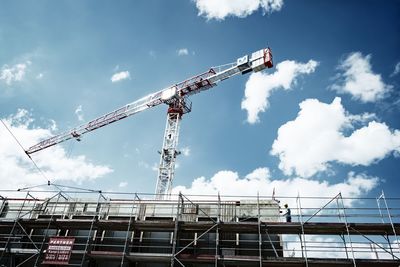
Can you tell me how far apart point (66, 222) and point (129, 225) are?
4196 mm

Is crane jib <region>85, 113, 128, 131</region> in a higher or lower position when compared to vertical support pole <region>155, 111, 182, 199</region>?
higher

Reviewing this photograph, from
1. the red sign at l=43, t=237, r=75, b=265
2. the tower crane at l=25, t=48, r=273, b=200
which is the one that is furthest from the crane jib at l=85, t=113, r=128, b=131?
the red sign at l=43, t=237, r=75, b=265

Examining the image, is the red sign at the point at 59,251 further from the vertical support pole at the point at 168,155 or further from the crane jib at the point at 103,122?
the crane jib at the point at 103,122

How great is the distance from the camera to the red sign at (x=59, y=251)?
17.6 metres

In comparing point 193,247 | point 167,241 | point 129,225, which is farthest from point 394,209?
point 129,225

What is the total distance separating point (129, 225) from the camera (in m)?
18.1

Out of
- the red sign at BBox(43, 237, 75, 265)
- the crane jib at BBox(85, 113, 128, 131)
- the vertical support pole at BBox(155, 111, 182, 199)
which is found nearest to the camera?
the red sign at BBox(43, 237, 75, 265)

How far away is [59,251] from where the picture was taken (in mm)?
17984

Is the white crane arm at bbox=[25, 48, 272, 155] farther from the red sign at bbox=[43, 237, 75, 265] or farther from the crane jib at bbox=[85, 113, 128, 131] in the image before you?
the red sign at bbox=[43, 237, 75, 265]

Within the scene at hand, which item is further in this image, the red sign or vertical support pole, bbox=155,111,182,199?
vertical support pole, bbox=155,111,182,199

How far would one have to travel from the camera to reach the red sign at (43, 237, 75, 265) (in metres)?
17.6

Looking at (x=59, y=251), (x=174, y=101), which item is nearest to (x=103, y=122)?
A: (x=174, y=101)

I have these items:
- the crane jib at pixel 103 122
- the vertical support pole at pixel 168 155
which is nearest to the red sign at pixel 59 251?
the vertical support pole at pixel 168 155

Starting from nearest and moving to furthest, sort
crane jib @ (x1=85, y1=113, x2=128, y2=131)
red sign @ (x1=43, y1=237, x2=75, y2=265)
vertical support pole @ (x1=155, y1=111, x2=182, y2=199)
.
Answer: red sign @ (x1=43, y1=237, x2=75, y2=265) → vertical support pole @ (x1=155, y1=111, x2=182, y2=199) → crane jib @ (x1=85, y1=113, x2=128, y2=131)
